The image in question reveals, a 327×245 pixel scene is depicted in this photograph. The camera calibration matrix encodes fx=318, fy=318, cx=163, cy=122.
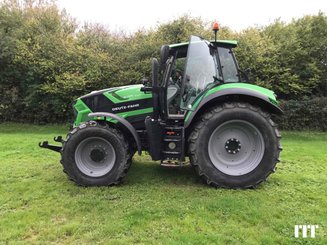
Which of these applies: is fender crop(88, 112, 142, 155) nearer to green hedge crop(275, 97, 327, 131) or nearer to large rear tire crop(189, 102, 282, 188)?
large rear tire crop(189, 102, 282, 188)

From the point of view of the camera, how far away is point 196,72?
4941 mm

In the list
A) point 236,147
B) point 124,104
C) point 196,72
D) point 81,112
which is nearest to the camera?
point 236,147

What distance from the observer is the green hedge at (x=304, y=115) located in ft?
39.0

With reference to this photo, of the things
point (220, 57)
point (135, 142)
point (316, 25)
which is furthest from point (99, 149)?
point (316, 25)

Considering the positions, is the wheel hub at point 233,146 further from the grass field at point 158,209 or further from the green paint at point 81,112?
the green paint at point 81,112

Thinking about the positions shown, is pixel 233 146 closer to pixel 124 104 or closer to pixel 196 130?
pixel 196 130

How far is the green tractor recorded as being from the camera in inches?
183

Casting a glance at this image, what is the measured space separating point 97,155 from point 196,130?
1563 mm

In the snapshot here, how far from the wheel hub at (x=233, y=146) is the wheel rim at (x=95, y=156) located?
173 cm

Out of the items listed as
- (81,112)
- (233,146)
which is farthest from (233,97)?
(81,112)

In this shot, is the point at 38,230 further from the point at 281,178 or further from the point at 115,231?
the point at 281,178

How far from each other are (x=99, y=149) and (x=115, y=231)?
1.73m

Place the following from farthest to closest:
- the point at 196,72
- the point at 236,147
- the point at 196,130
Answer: the point at 196,72 < the point at 236,147 < the point at 196,130

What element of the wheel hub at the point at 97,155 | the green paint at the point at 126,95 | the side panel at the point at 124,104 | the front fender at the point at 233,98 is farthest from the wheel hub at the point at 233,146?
the wheel hub at the point at 97,155
